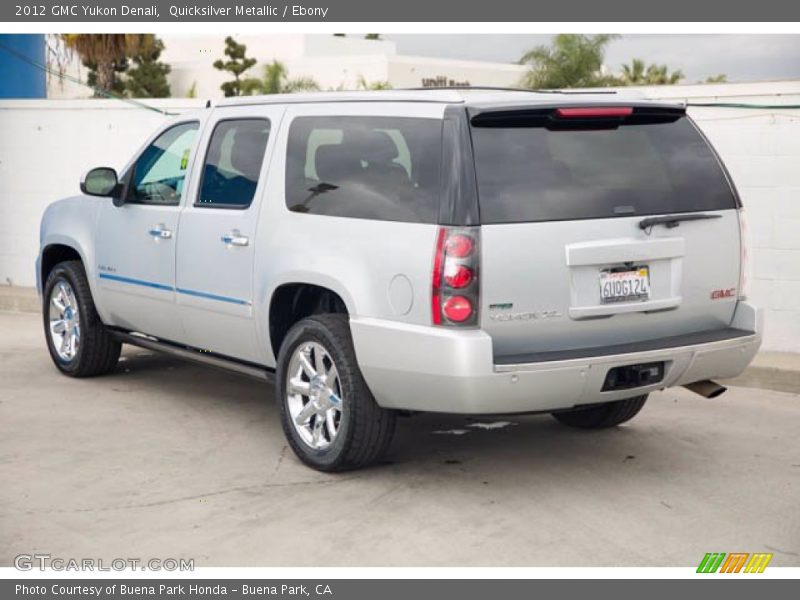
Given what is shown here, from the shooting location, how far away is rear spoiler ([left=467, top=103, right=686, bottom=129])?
5.99 m

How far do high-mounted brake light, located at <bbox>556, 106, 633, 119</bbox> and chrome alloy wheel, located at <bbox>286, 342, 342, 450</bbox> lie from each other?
171 centimetres

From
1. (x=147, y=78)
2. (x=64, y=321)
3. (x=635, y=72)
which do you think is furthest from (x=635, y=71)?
(x=64, y=321)

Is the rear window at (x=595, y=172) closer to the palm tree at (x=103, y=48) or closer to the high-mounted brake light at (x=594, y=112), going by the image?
the high-mounted brake light at (x=594, y=112)

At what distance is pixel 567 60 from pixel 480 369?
4131 centimetres

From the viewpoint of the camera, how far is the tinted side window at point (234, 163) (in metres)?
7.19

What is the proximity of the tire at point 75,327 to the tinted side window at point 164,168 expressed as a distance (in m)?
0.90

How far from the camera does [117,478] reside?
6.48 metres

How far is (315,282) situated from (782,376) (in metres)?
4.13

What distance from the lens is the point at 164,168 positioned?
26.5 feet

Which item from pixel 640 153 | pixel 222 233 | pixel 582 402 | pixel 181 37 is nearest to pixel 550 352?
pixel 582 402

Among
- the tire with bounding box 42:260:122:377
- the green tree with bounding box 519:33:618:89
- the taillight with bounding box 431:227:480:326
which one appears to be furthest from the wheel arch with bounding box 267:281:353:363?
the green tree with bounding box 519:33:618:89

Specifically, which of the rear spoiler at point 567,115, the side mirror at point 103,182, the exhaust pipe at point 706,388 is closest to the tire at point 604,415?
the exhaust pipe at point 706,388

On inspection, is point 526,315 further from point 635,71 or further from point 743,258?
point 635,71
